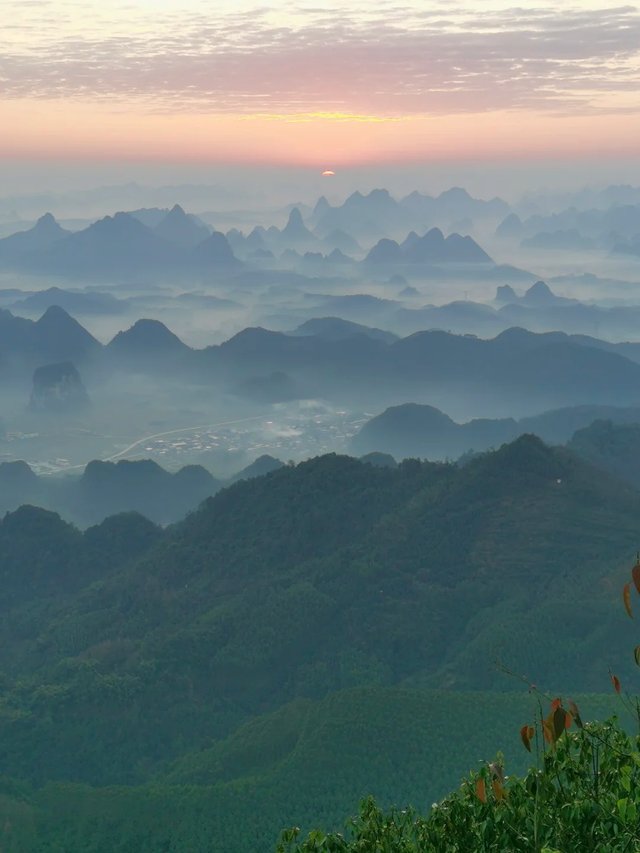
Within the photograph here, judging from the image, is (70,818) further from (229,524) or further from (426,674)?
(229,524)

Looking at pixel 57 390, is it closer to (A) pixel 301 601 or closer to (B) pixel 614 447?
(B) pixel 614 447

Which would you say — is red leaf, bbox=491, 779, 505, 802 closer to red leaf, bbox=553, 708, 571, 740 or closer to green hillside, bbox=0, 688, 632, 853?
red leaf, bbox=553, 708, 571, 740

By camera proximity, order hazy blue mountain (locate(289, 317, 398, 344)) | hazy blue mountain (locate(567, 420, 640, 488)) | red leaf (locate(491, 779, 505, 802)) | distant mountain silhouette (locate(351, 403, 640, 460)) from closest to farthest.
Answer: red leaf (locate(491, 779, 505, 802))
hazy blue mountain (locate(567, 420, 640, 488))
distant mountain silhouette (locate(351, 403, 640, 460))
hazy blue mountain (locate(289, 317, 398, 344))

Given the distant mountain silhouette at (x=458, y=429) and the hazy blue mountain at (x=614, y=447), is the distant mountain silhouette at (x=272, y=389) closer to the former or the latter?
the distant mountain silhouette at (x=458, y=429)

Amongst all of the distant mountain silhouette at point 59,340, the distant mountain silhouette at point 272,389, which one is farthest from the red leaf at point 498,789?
the distant mountain silhouette at point 59,340

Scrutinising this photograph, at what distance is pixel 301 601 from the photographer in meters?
46.9

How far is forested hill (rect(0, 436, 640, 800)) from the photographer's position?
3888 cm

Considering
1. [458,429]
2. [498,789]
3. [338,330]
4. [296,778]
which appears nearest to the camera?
[498,789]

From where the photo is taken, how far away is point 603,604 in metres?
42.4

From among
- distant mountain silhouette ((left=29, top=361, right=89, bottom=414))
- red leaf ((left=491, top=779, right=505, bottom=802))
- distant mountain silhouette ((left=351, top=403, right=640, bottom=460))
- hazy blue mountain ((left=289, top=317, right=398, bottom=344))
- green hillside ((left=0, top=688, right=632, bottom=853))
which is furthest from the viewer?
hazy blue mountain ((left=289, top=317, right=398, bottom=344))

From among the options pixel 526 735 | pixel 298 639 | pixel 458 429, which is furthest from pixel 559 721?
pixel 458 429

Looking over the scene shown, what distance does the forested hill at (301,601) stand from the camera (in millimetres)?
38875

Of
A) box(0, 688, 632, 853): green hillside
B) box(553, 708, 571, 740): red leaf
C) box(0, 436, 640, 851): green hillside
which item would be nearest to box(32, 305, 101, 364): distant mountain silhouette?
box(0, 436, 640, 851): green hillside

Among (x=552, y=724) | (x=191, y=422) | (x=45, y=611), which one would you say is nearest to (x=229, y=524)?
(x=45, y=611)
